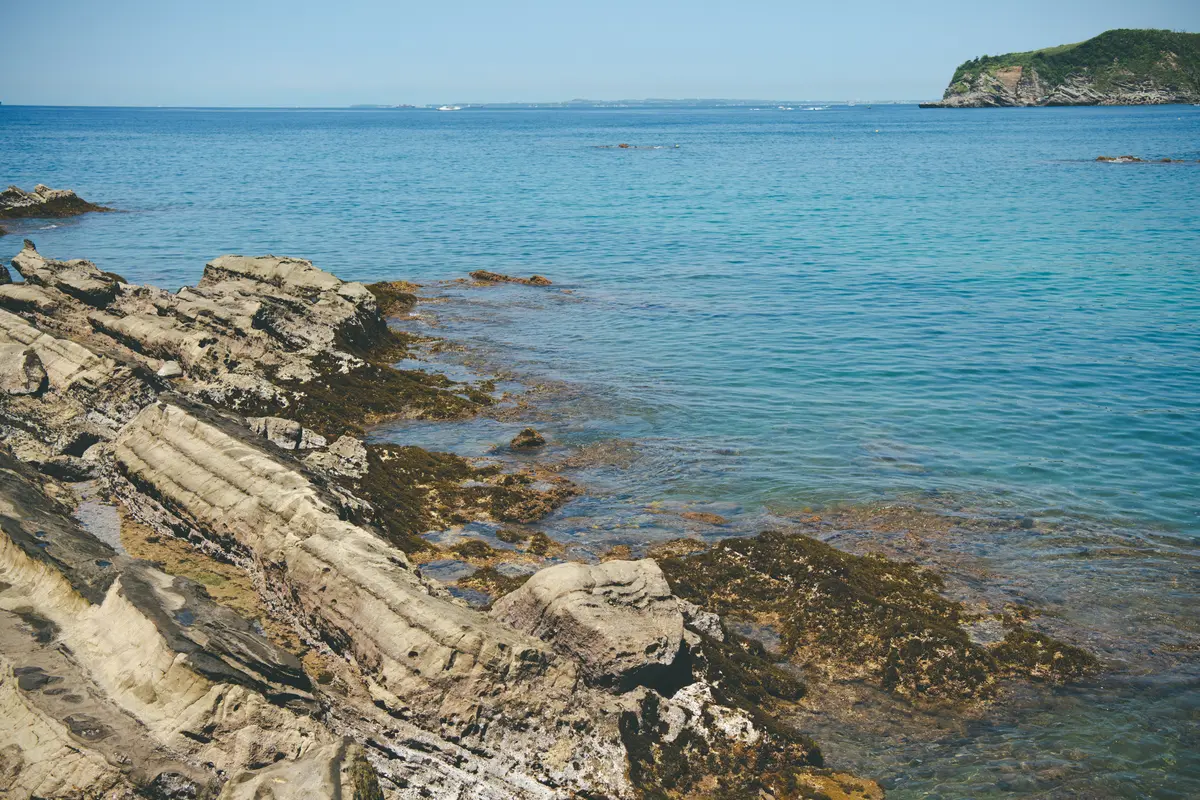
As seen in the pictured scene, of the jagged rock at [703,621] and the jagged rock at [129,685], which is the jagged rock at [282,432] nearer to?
the jagged rock at [129,685]

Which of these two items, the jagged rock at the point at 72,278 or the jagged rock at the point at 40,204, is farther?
the jagged rock at the point at 40,204

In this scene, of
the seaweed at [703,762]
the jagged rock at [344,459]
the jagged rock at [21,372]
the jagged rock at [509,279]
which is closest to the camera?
the seaweed at [703,762]

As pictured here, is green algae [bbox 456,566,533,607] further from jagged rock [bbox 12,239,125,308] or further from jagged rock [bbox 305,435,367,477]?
jagged rock [bbox 12,239,125,308]

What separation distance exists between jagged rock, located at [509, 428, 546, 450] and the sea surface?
493 mm

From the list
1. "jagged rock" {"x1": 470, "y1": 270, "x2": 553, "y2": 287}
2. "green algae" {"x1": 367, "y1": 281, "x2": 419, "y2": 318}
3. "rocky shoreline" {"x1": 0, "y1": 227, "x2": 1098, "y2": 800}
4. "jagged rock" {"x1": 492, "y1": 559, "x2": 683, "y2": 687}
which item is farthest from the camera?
"jagged rock" {"x1": 470, "y1": 270, "x2": 553, "y2": 287}

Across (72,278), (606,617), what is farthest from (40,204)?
(606,617)

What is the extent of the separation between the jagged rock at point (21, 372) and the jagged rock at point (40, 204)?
A: 40.2 meters

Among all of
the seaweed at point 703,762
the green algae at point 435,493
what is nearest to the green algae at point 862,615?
the seaweed at point 703,762

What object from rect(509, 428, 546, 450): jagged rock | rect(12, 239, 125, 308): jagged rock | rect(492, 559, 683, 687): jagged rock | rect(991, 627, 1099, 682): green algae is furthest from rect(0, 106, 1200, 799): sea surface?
rect(12, 239, 125, 308): jagged rock

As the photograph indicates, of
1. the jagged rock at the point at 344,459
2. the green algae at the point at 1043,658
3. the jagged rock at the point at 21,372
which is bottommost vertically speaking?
the green algae at the point at 1043,658

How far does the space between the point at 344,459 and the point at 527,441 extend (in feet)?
12.5

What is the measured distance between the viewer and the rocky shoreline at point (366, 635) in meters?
6.98

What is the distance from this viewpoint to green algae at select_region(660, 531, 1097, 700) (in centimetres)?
1026

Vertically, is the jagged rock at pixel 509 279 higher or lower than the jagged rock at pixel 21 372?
lower
